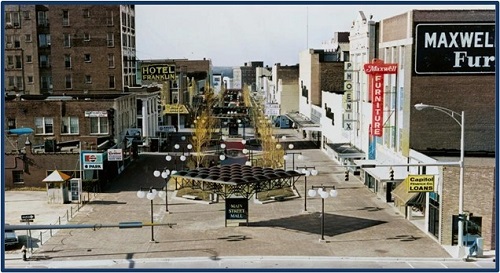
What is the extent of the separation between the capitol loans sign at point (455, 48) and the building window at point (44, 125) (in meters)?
34.3

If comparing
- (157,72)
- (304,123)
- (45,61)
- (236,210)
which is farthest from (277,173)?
(45,61)

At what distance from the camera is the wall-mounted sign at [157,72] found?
80.8m

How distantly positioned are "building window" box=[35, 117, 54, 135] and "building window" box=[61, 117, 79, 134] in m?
1.11

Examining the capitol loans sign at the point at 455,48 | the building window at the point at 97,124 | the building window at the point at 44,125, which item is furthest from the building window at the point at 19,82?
the capitol loans sign at the point at 455,48

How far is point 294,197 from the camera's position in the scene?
5203cm

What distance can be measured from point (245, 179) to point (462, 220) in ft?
43.3

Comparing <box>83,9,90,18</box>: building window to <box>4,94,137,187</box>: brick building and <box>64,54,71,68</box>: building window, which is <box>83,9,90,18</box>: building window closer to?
<box>64,54,71,68</box>: building window

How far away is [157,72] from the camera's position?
265ft

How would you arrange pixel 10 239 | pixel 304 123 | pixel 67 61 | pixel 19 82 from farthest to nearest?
pixel 304 123 → pixel 19 82 → pixel 67 61 → pixel 10 239

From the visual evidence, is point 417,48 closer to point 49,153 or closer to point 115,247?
point 115,247

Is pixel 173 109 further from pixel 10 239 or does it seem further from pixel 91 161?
pixel 10 239

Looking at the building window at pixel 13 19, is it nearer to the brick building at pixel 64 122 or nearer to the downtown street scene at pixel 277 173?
the downtown street scene at pixel 277 173

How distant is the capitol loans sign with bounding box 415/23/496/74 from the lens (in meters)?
46.8

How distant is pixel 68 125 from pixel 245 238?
29875mm
